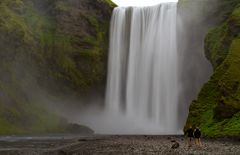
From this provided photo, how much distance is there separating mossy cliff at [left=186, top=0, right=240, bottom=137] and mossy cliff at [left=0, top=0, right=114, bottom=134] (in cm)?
3838

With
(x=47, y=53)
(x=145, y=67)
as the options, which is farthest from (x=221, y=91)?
(x=47, y=53)

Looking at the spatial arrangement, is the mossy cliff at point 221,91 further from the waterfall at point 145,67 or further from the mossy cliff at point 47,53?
the mossy cliff at point 47,53

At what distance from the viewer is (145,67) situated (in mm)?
106000

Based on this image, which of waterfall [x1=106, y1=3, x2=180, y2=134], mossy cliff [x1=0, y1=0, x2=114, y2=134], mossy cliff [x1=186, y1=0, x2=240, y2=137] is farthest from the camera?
mossy cliff [x1=0, y1=0, x2=114, y2=134]

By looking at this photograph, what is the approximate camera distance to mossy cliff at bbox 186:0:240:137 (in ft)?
188

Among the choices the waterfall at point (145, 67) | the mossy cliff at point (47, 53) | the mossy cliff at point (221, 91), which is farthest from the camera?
the mossy cliff at point (47, 53)

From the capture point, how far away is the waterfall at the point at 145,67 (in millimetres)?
98688

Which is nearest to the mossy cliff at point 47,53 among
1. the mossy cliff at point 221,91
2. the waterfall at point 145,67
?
the waterfall at point 145,67

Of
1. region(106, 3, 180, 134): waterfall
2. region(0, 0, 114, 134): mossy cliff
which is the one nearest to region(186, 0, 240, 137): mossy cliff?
region(106, 3, 180, 134): waterfall

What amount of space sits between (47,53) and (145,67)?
27.8 metres

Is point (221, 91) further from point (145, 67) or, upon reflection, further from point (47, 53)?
point (47, 53)

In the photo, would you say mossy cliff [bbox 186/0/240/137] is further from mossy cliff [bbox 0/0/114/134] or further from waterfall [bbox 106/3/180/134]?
mossy cliff [bbox 0/0/114/134]

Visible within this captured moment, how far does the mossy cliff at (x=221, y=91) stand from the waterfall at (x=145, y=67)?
18.8 meters

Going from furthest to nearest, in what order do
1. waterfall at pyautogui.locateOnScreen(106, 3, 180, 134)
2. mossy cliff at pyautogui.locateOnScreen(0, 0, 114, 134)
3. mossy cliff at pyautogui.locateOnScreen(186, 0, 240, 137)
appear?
mossy cliff at pyautogui.locateOnScreen(0, 0, 114, 134), waterfall at pyautogui.locateOnScreen(106, 3, 180, 134), mossy cliff at pyautogui.locateOnScreen(186, 0, 240, 137)
